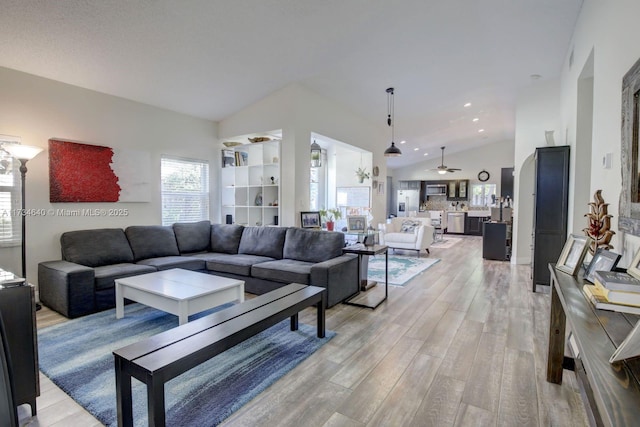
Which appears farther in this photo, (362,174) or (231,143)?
(362,174)

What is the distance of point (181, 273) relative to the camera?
3.62 meters

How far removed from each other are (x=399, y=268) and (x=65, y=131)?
211 inches

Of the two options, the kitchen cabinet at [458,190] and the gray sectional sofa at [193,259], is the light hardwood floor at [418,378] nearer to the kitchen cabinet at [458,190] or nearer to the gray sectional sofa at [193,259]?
the gray sectional sofa at [193,259]

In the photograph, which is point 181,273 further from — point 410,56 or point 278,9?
point 410,56

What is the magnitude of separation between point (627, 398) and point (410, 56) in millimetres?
4597

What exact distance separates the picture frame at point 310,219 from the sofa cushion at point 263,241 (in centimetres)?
55

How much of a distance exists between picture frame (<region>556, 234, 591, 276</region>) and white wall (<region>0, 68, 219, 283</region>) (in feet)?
16.6

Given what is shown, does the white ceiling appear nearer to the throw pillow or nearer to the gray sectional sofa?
the gray sectional sofa

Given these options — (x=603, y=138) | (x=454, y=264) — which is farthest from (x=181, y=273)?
(x=454, y=264)

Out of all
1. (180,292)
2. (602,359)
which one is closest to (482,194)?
(180,292)

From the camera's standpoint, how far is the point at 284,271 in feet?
12.4

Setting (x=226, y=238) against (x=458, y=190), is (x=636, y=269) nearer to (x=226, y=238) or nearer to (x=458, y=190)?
(x=226, y=238)

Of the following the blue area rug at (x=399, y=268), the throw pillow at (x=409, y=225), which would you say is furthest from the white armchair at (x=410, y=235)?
the blue area rug at (x=399, y=268)

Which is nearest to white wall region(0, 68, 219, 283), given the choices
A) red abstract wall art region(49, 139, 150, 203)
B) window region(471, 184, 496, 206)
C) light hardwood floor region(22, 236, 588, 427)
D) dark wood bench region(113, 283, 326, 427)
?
red abstract wall art region(49, 139, 150, 203)
